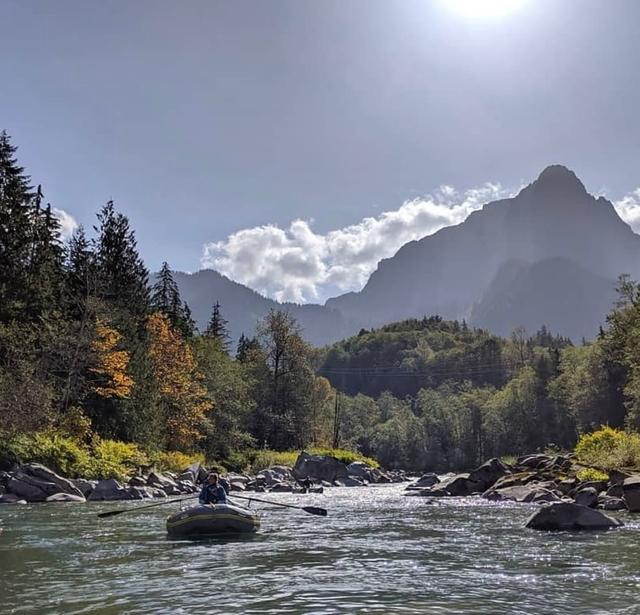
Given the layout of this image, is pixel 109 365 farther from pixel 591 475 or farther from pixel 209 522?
pixel 591 475

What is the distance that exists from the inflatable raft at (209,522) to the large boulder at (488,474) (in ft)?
74.4

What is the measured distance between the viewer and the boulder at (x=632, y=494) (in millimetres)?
20906

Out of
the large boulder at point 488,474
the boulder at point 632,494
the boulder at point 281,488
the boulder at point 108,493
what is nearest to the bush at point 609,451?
the large boulder at point 488,474

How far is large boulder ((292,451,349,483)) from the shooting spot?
4900 cm

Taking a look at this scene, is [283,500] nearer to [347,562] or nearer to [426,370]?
[347,562]

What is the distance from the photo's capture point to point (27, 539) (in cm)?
1455

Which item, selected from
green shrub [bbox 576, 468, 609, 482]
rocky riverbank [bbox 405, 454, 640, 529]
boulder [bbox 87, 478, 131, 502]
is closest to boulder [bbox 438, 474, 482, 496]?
rocky riverbank [bbox 405, 454, 640, 529]

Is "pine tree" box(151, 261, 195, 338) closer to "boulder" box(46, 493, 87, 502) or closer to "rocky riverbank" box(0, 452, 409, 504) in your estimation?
"rocky riverbank" box(0, 452, 409, 504)

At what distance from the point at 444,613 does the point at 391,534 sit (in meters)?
8.70

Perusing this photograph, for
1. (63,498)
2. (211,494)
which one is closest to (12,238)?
(63,498)

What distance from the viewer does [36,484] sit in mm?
24578

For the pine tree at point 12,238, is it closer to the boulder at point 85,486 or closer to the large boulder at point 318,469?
the boulder at point 85,486

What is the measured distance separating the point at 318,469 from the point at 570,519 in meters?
34.5

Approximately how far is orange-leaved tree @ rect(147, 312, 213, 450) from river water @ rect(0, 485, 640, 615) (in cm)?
2767
